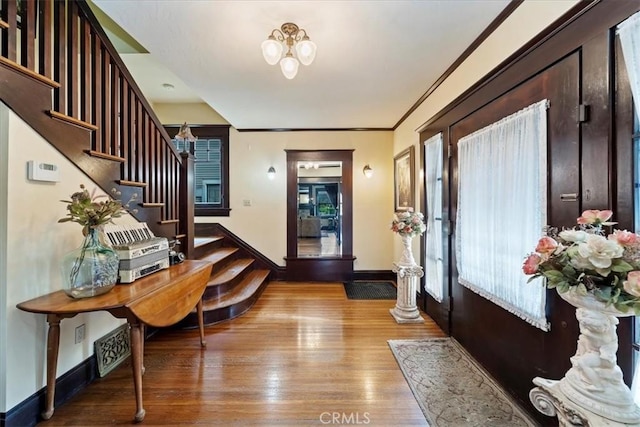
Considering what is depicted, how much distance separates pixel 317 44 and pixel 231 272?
9.76ft

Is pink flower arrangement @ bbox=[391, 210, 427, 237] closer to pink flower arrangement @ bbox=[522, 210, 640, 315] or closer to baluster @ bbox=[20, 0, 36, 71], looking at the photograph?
pink flower arrangement @ bbox=[522, 210, 640, 315]

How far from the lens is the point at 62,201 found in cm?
173

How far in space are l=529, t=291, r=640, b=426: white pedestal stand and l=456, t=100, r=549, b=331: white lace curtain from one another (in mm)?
627

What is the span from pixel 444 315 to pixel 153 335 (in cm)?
291

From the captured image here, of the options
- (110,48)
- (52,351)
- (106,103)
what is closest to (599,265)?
(52,351)

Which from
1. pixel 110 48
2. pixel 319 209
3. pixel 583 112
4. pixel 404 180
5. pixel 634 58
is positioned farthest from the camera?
pixel 319 209

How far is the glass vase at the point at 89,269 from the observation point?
5.37 ft

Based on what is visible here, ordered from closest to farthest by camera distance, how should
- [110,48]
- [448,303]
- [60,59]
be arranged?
[60,59]
[110,48]
[448,303]

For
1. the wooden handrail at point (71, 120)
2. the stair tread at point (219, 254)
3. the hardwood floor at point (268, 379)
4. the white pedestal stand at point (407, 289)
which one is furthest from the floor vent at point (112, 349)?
the white pedestal stand at point (407, 289)

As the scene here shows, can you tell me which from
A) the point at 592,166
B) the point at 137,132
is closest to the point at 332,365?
the point at 592,166

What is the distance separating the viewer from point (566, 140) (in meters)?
1.47

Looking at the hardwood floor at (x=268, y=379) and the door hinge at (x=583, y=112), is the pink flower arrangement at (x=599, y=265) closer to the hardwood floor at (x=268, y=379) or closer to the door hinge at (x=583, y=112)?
the door hinge at (x=583, y=112)

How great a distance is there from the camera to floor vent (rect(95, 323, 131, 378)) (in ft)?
6.88

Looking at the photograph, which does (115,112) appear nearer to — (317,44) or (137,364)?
(317,44)
